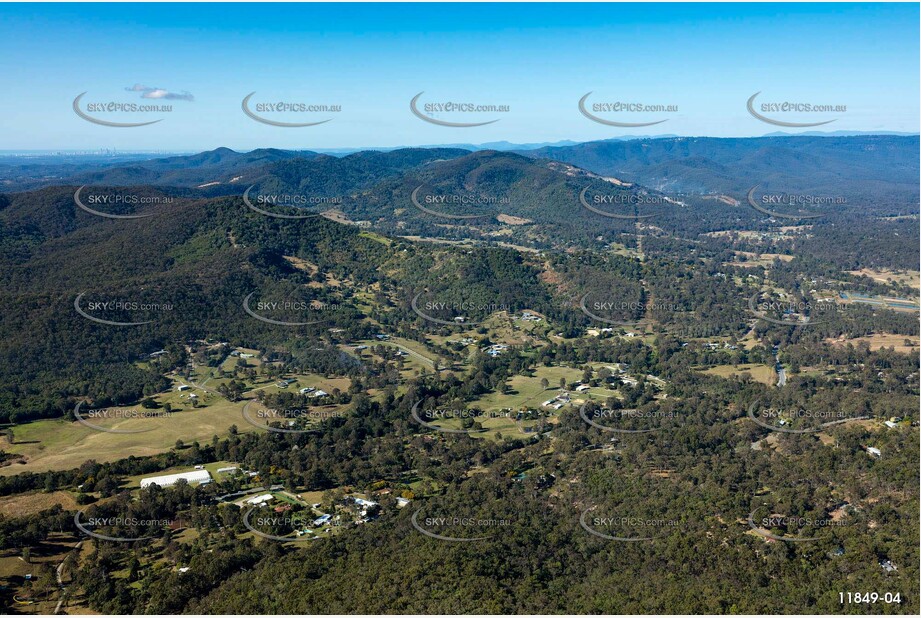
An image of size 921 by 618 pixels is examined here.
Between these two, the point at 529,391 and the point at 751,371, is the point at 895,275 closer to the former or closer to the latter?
the point at 751,371

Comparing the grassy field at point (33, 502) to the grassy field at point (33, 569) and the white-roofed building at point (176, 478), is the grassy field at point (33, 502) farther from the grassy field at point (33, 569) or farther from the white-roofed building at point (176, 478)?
the white-roofed building at point (176, 478)

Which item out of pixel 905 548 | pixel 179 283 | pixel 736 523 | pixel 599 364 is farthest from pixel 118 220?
pixel 905 548

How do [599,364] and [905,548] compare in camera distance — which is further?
[599,364]

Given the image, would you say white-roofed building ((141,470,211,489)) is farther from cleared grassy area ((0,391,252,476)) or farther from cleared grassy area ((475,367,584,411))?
cleared grassy area ((475,367,584,411))

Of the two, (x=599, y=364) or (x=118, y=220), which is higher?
(x=118, y=220)

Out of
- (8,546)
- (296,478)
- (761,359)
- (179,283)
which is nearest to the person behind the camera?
(8,546)

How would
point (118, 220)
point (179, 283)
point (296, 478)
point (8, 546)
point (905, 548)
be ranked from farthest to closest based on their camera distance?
point (118, 220) < point (179, 283) < point (296, 478) < point (8, 546) < point (905, 548)

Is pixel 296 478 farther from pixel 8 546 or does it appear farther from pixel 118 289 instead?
pixel 118 289
